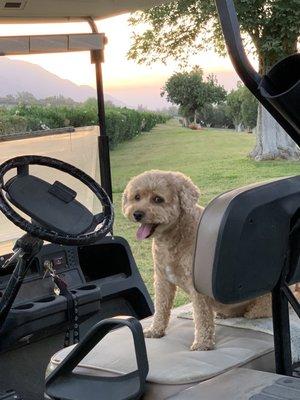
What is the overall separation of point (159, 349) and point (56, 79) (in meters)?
1.34

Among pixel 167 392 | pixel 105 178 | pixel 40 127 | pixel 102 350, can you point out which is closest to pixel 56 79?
pixel 40 127

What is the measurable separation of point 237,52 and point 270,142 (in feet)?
23.6

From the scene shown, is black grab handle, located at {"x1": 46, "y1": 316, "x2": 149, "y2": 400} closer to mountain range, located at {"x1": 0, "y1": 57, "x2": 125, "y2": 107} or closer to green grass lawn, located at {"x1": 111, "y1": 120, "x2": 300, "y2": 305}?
mountain range, located at {"x1": 0, "y1": 57, "x2": 125, "y2": 107}

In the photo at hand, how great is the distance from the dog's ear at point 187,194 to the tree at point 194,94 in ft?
10.7

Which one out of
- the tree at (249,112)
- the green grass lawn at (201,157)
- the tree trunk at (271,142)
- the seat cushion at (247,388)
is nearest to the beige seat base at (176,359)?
the seat cushion at (247,388)

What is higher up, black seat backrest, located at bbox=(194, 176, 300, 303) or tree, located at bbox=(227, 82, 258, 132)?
tree, located at bbox=(227, 82, 258, 132)

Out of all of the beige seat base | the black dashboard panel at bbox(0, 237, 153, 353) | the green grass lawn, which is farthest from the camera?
the green grass lawn

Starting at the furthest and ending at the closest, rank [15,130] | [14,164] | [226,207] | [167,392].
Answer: [15,130]
[14,164]
[167,392]
[226,207]

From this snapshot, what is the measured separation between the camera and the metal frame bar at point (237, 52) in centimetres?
129

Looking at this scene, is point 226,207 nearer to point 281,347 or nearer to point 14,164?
point 281,347

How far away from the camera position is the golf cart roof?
95.9 inches

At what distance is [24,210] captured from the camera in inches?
78.2

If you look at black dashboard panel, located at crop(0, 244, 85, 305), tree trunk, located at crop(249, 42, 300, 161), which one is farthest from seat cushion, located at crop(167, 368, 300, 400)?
tree trunk, located at crop(249, 42, 300, 161)

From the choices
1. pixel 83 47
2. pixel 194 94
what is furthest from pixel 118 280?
pixel 194 94
